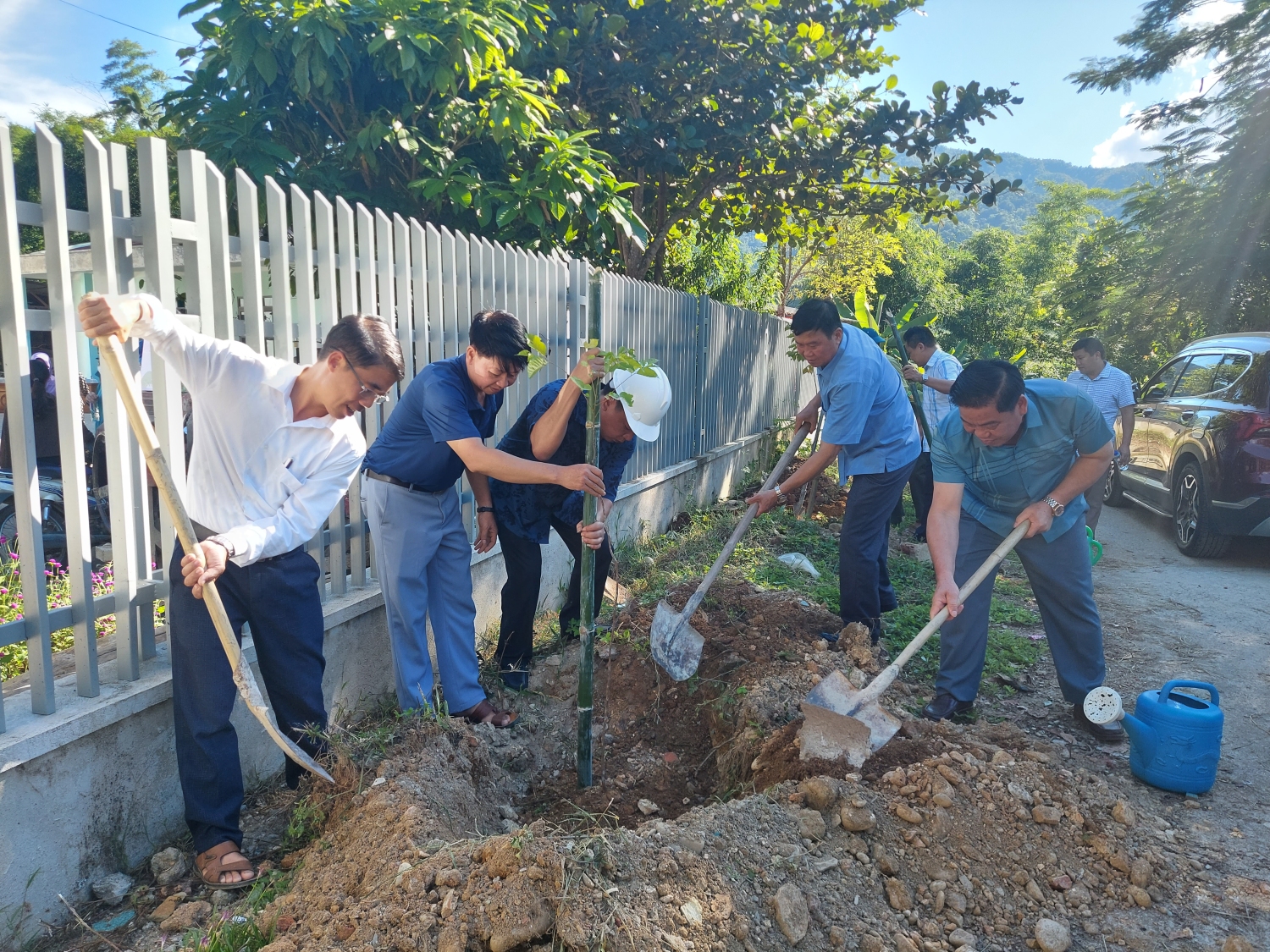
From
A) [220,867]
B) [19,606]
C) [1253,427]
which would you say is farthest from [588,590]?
[1253,427]

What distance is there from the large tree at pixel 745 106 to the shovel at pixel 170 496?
5.94 metres

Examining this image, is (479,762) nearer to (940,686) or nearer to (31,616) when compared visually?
(31,616)

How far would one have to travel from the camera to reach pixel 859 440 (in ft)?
14.2

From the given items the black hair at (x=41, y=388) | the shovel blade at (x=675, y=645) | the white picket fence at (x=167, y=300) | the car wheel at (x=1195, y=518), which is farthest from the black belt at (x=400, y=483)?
the car wheel at (x=1195, y=518)

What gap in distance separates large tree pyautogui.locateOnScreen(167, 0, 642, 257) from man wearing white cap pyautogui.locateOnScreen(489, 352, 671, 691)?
2534mm

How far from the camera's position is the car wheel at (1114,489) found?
9.05 metres

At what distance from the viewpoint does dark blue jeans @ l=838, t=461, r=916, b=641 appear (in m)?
4.49

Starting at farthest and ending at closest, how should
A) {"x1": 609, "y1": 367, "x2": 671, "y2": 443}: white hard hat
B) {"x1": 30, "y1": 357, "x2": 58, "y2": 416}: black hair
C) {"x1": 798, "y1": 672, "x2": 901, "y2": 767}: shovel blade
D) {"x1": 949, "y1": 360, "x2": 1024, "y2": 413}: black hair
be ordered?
{"x1": 30, "y1": 357, "x2": 58, "y2": 416}: black hair < {"x1": 609, "y1": 367, "x2": 671, "y2": 443}: white hard hat < {"x1": 949, "y1": 360, "x2": 1024, "y2": 413}: black hair < {"x1": 798, "y1": 672, "x2": 901, "y2": 767}: shovel blade

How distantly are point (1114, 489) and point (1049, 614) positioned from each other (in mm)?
6814

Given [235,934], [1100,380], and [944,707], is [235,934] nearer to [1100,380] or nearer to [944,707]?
[944,707]

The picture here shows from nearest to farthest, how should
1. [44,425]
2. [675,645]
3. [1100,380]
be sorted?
[675,645] → [44,425] → [1100,380]

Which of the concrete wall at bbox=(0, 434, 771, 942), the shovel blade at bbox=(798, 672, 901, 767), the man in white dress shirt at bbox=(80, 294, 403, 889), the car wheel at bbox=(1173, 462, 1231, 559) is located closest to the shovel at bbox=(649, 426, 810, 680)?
the shovel blade at bbox=(798, 672, 901, 767)

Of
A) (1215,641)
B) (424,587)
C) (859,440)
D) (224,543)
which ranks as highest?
(859,440)

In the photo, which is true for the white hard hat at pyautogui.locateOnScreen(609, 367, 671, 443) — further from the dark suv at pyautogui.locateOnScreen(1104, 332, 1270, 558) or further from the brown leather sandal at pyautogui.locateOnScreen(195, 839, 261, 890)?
the dark suv at pyautogui.locateOnScreen(1104, 332, 1270, 558)
